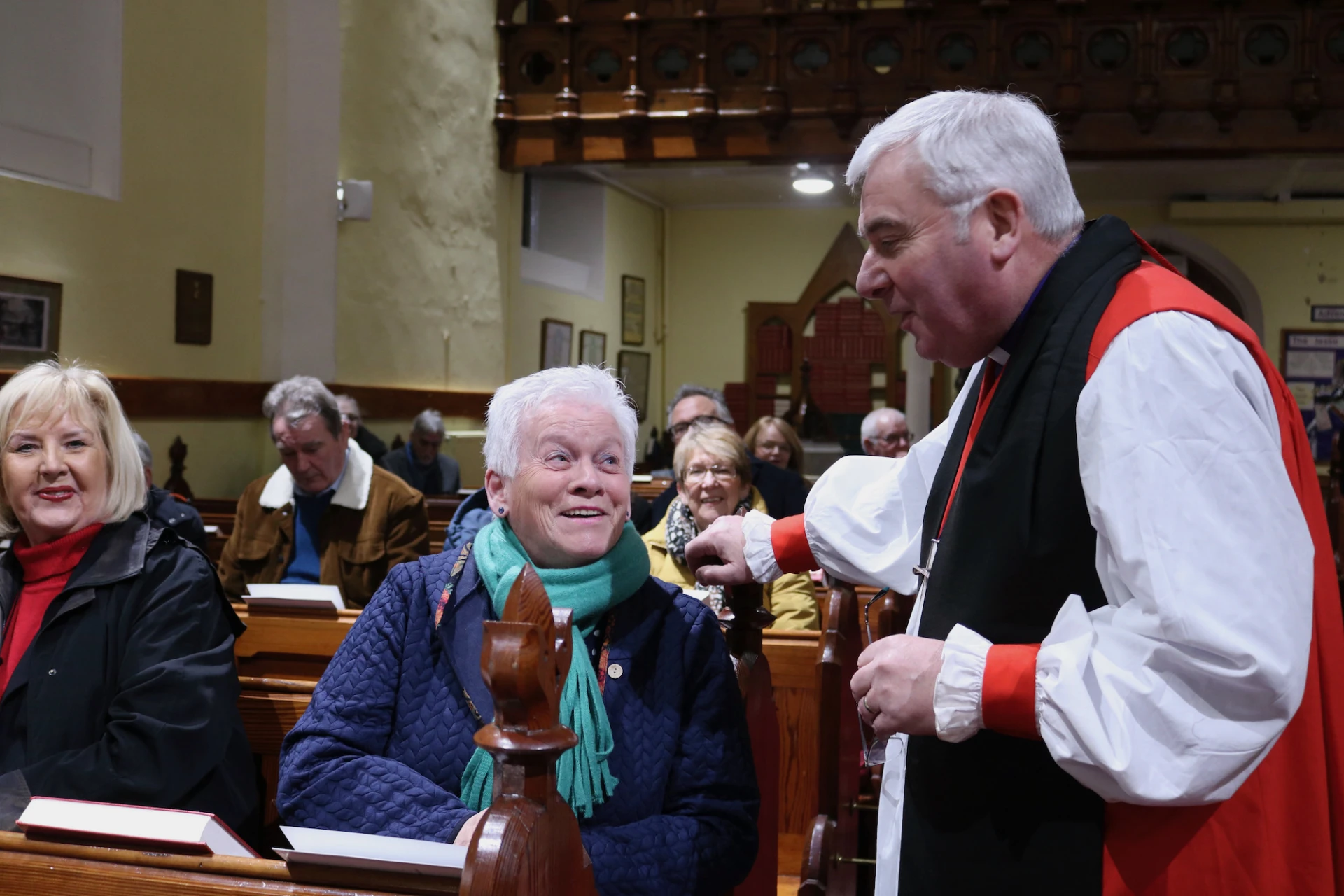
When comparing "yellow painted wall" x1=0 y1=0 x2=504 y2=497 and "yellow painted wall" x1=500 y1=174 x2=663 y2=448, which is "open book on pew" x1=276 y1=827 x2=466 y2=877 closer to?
"yellow painted wall" x1=0 y1=0 x2=504 y2=497

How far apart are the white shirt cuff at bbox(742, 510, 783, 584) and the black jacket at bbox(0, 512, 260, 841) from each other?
1069 millimetres

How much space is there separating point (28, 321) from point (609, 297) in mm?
7406

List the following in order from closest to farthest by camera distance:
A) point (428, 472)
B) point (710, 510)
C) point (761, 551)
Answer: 1. point (761, 551)
2. point (710, 510)
3. point (428, 472)

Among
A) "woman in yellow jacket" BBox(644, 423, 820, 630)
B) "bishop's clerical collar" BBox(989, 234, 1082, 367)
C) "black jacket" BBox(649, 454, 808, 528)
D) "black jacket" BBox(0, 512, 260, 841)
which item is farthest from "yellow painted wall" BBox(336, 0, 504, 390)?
"bishop's clerical collar" BBox(989, 234, 1082, 367)

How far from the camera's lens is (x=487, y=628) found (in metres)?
1.15

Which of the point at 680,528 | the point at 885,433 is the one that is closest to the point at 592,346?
the point at 885,433

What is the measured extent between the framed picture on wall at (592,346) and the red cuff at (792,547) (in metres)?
10.0

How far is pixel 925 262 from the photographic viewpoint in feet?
4.76

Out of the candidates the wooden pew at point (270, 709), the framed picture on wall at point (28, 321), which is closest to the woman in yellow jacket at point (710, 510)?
the wooden pew at point (270, 709)

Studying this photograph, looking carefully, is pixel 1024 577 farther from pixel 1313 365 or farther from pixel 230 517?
pixel 1313 365

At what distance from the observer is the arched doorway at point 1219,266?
1230 centimetres

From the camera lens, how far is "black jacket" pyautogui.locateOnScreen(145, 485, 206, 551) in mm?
3988

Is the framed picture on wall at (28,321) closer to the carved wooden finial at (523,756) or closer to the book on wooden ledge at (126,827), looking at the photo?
the book on wooden ledge at (126,827)

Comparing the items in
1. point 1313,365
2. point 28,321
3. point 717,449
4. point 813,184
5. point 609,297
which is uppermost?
point 813,184
